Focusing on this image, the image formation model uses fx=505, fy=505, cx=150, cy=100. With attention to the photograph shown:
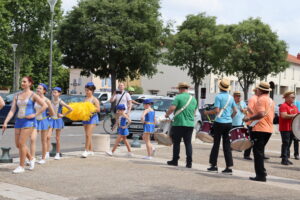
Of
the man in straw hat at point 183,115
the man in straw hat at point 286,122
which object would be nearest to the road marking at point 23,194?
the man in straw hat at point 183,115

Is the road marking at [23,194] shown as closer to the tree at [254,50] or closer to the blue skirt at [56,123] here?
the blue skirt at [56,123]

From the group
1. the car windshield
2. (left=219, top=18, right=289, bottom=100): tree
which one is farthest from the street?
(left=219, top=18, right=289, bottom=100): tree

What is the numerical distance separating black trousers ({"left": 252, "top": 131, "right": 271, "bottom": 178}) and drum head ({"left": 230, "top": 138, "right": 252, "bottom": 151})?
28 centimetres

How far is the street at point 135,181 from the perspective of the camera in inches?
275

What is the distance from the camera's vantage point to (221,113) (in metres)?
9.23

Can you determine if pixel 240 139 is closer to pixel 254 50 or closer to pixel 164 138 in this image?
pixel 164 138

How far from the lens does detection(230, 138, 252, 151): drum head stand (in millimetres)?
9109

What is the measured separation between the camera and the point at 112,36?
38.9m

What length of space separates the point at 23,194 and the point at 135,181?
6.28 feet

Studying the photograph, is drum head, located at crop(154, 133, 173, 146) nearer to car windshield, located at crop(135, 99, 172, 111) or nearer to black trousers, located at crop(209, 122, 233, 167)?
black trousers, located at crop(209, 122, 233, 167)

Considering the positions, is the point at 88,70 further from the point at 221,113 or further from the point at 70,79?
the point at 70,79

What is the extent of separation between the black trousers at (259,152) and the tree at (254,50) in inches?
1627

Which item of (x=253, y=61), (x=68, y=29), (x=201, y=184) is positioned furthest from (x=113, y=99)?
(x=253, y=61)

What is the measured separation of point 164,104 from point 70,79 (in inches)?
3505
